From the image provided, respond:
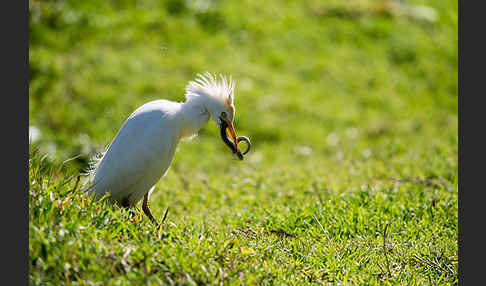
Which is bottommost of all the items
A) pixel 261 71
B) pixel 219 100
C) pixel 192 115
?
pixel 261 71

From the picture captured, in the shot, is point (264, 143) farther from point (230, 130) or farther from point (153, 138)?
point (153, 138)

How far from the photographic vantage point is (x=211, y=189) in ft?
21.3

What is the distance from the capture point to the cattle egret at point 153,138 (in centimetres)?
450

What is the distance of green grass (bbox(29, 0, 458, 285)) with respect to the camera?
10.8ft

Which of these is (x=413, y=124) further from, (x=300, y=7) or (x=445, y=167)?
(x=300, y=7)

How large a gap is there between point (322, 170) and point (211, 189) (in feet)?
5.62

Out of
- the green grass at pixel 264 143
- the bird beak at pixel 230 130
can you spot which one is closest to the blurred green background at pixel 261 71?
the green grass at pixel 264 143

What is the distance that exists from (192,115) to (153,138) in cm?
42

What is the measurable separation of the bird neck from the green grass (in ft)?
2.49

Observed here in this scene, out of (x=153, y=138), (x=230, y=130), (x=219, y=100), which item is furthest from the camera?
(x=230, y=130)

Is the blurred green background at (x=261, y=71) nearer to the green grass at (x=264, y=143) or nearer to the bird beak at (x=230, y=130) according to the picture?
the green grass at (x=264, y=143)

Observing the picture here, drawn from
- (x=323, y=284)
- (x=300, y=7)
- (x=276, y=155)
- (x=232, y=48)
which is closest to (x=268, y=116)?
(x=276, y=155)

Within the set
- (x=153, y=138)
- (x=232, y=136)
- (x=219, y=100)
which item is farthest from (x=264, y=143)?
(x=153, y=138)

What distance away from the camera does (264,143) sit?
9391 millimetres
